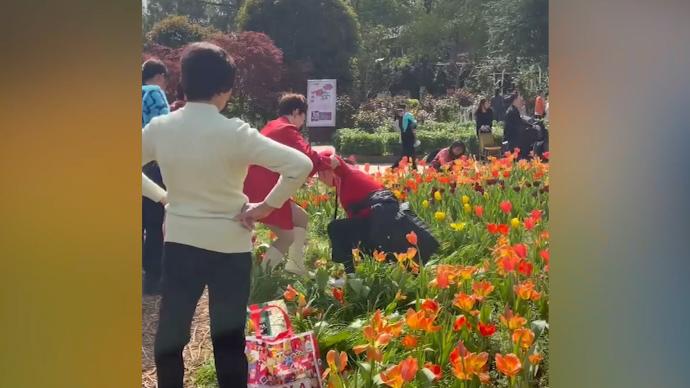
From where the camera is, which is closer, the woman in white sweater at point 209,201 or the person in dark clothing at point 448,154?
the woman in white sweater at point 209,201

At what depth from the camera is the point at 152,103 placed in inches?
95.9

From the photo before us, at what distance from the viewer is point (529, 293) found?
2555mm

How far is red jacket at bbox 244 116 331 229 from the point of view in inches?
95.1

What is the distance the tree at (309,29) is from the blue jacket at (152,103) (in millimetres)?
339

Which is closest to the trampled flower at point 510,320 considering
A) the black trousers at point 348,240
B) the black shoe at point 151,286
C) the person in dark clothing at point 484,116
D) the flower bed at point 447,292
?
the flower bed at point 447,292

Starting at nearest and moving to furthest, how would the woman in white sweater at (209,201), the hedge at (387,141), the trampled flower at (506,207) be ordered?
the woman in white sweater at (209,201)
the hedge at (387,141)
the trampled flower at (506,207)

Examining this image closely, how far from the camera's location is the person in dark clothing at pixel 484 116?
2.53 metres

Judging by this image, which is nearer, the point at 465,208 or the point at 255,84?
the point at 255,84

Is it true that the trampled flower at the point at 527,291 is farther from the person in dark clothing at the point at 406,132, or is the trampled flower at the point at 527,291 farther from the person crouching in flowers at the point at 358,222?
the person in dark clothing at the point at 406,132

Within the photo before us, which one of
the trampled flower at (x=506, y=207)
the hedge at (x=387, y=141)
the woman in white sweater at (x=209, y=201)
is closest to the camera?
the woman in white sweater at (x=209, y=201)
